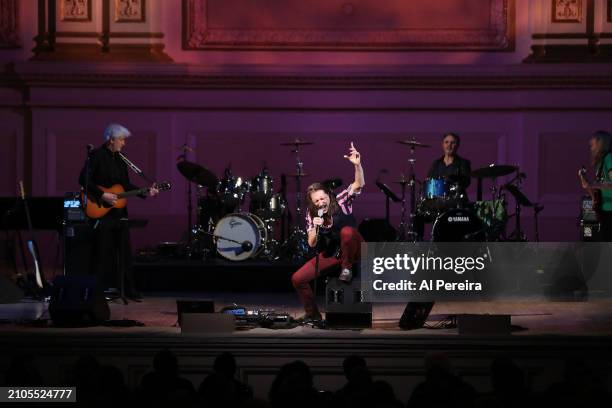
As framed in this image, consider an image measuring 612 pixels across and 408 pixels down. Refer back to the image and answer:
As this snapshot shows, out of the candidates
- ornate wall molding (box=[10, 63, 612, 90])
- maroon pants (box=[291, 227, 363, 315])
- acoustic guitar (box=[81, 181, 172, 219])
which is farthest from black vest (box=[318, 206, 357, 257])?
ornate wall molding (box=[10, 63, 612, 90])

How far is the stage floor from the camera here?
8117 millimetres

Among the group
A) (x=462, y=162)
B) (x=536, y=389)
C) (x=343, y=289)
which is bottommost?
(x=536, y=389)

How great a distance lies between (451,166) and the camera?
1209 cm

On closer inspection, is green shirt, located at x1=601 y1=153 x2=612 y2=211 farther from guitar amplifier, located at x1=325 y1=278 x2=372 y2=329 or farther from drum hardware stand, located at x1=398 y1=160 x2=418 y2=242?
guitar amplifier, located at x1=325 y1=278 x2=372 y2=329

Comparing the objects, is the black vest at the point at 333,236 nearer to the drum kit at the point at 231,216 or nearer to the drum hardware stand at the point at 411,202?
the drum kit at the point at 231,216

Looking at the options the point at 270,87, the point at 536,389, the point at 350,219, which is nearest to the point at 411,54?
the point at 270,87

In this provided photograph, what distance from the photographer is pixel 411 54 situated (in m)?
13.4

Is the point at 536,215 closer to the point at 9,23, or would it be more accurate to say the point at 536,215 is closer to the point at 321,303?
the point at 321,303

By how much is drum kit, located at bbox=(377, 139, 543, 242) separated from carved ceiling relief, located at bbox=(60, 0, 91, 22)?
4451 millimetres

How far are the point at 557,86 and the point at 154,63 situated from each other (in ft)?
17.0

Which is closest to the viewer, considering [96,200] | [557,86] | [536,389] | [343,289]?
[536,389]

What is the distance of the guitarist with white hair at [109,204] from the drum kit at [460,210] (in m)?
3.48

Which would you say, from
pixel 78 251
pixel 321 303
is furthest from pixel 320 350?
pixel 78 251

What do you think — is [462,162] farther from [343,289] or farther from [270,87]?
[343,289]
